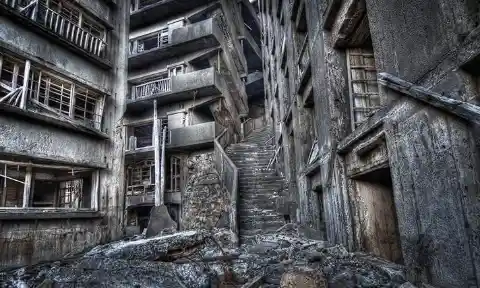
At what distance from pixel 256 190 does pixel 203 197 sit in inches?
190

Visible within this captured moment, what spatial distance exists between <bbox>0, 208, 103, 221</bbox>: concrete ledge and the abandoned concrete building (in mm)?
42

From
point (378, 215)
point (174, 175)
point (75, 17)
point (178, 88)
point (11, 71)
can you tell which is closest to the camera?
point (378, 215)

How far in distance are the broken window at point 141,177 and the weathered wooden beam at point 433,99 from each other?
1634cm

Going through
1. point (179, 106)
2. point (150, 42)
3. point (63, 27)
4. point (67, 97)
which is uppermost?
point (150, 42)

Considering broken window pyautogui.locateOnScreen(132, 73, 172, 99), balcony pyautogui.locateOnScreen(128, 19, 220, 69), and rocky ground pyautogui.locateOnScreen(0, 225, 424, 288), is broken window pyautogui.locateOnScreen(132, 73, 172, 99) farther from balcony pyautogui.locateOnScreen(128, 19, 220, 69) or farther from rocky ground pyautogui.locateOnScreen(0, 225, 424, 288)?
rocky ground pyautogui.locateOnScreen(0, 225, 424, 288)

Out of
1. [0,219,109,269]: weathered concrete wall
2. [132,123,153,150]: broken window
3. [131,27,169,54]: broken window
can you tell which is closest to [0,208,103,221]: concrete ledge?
[0,219,109,269]: weathered concrete wall

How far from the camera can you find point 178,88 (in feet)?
60.2

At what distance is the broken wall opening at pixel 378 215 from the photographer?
5555mm

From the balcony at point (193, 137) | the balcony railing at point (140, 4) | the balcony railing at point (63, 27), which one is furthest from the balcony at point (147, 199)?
the balcony railing at point (140, 4)

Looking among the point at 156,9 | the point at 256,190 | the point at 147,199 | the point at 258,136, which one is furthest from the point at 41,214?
the point at 156,9

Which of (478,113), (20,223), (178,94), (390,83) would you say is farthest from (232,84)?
(478,113)

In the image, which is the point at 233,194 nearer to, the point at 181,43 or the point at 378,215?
the point at 378,215

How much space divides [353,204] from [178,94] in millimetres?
14617

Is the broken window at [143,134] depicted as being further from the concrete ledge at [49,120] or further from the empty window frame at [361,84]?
the empty window frame at [361,84]
